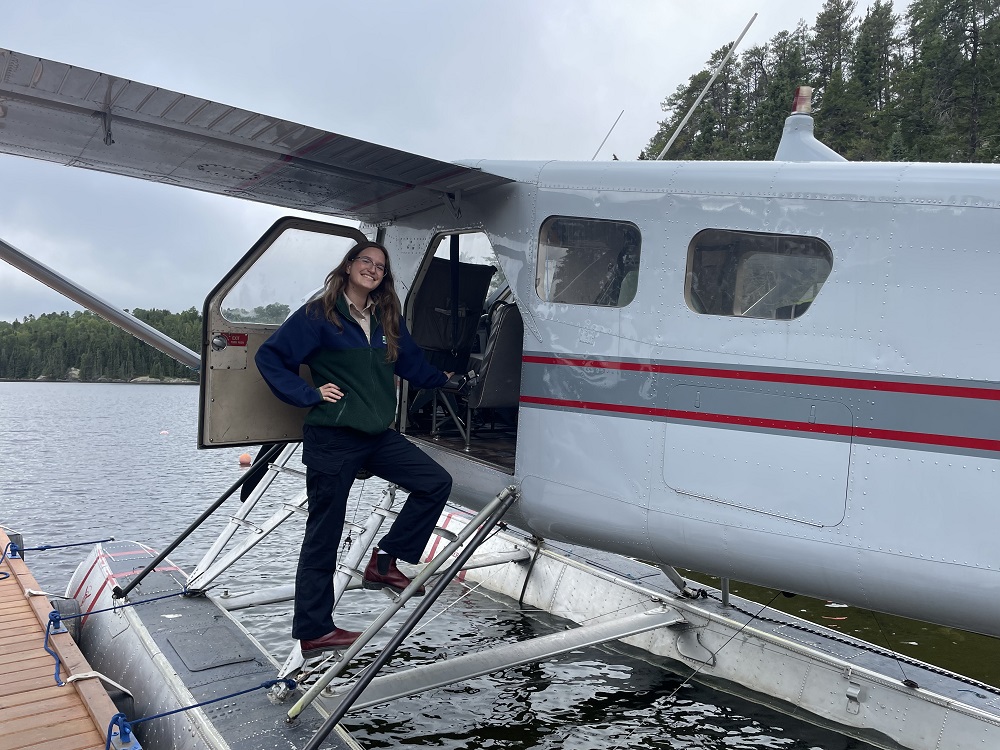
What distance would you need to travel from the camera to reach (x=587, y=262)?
13.5 ft

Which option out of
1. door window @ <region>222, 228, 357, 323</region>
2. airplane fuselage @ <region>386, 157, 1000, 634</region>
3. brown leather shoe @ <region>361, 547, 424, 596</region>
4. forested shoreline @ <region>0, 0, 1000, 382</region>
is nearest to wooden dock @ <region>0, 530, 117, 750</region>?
brown leather shoe @ <region>361, 547, 424, 596</region>

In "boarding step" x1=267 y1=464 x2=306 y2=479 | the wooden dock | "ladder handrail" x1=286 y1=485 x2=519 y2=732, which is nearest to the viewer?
"ladder handrail" x1=286 y1=485 x2=519 y2=732

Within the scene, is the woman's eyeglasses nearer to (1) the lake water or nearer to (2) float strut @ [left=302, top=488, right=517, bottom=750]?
(2) float strut @ [left=302, top=488, right=517, bottom=750]

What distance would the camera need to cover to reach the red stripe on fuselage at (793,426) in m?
3.04

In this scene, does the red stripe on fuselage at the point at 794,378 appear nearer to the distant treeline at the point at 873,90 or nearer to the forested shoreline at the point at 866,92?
the forested shoreline at the point at 866,92

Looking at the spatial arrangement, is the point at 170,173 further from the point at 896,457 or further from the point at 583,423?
the point at 896,457

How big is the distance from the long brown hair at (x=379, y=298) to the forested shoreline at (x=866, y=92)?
34.3 m

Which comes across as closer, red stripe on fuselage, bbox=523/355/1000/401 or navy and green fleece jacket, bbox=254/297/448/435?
red stripe on fuselage, bbox=523/355/1000/401

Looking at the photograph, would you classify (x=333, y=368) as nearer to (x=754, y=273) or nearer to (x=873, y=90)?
(x=754, y=273)

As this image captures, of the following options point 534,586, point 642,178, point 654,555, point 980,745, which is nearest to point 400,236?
point 642,178

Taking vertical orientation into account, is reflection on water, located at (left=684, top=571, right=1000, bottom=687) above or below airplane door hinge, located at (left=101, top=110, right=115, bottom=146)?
below

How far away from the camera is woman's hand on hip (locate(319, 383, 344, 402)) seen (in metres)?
4.02

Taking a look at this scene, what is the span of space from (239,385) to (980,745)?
5.48 m

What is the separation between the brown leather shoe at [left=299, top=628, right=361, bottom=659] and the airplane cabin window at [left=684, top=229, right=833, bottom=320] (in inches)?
107
